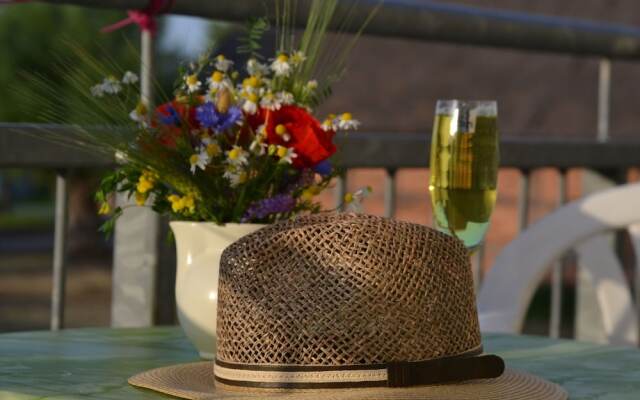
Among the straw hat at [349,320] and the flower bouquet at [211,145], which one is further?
the flower bouquet at [211,145]

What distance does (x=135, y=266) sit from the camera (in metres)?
2.30

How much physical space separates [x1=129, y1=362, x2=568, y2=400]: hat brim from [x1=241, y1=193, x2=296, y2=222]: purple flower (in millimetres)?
193

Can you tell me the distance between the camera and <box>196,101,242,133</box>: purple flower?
4.48ft

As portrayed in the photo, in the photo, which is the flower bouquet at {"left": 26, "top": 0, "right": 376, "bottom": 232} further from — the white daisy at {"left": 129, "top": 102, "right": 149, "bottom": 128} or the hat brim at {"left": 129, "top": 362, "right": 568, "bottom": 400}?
the hat brim at {"left": 129, "top": 362, "right": 568, "bottom": 400}

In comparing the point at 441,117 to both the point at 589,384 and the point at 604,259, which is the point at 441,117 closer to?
the point at 589,384

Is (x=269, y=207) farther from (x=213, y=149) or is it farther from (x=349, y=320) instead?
(x=349, y=320)

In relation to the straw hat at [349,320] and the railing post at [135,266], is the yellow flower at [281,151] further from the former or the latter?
the railing post at [135,266]

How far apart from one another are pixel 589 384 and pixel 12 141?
3.46ft

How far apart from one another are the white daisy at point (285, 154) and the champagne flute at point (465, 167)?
0.26 metres

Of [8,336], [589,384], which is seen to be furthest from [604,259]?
[8,336]

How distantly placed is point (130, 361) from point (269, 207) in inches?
8.7

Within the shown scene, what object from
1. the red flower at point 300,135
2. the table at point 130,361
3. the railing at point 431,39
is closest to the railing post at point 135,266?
the railing at point 431,39

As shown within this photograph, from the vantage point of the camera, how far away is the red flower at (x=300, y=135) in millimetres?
1381

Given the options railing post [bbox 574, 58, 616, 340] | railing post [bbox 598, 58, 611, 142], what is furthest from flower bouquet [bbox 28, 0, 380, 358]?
railing post [bbox 598, 58, 611, 142]
